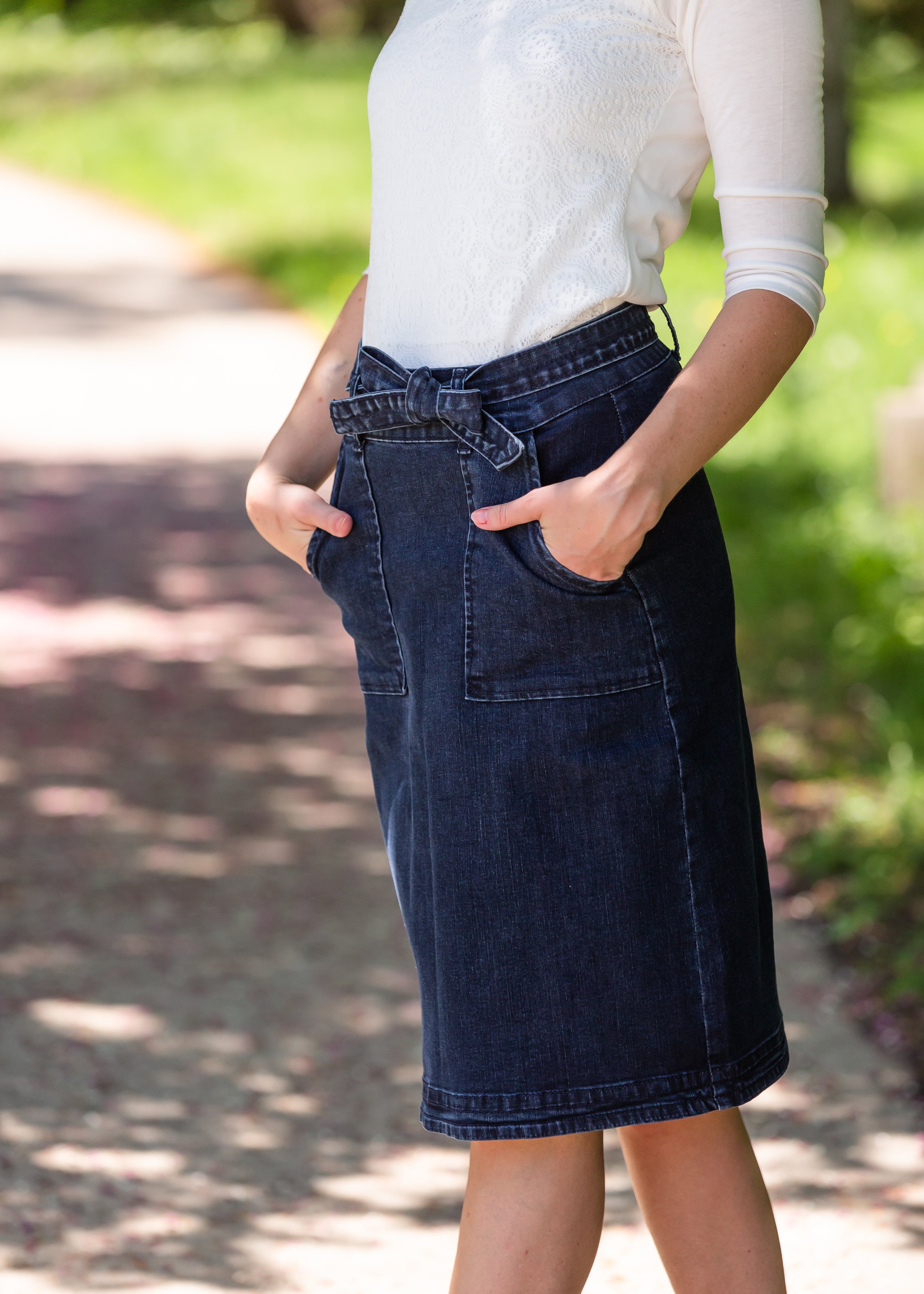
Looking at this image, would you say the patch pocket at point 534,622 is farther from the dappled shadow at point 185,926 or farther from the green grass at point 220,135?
the green grass at point 220,135

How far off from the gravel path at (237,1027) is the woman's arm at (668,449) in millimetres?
1383

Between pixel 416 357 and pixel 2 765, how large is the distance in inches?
122

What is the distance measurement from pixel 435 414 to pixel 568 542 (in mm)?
184

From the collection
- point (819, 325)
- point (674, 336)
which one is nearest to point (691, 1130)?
point (674, 336)

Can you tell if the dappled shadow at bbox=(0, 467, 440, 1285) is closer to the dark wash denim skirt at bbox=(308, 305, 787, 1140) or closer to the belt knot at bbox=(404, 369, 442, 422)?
the dark wash denim skirt at bbox=(308, 305, 787, 1140)

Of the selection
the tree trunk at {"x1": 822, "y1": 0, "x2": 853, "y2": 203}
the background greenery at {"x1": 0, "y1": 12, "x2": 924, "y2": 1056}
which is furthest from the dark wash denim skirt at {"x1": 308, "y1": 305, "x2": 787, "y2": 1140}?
the tree trunk at {"x1": 822, "y1": 0, "x2": 853, "y2": 203}

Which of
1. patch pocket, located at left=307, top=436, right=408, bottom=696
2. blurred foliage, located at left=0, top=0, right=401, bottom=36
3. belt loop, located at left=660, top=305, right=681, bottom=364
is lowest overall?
patch pocket, located at left=307, top=436, right=408, bottom=696

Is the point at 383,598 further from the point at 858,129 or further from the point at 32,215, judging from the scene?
the point at 858,129

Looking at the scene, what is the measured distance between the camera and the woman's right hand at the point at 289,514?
1.68 meters

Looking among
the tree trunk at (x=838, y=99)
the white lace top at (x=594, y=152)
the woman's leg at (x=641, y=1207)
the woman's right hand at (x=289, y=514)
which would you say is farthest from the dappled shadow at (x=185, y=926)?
the tree trunk at (x=838, y=99)

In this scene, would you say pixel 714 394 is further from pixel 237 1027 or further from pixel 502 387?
pixel 237 1027

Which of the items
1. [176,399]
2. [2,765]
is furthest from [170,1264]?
[176,399]

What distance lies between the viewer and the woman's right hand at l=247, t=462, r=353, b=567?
1.68 m

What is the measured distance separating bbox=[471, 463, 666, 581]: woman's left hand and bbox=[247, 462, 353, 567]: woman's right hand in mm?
234
